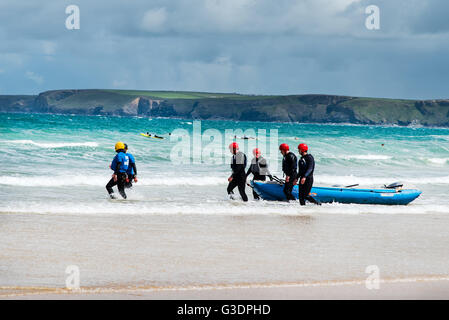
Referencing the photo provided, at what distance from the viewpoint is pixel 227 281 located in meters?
7.98

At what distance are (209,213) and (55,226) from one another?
12.5 ft

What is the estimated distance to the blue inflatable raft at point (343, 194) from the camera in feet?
54.1

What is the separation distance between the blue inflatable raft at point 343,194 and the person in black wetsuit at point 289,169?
392mm

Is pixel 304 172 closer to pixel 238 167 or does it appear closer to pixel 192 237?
pixel 238 167

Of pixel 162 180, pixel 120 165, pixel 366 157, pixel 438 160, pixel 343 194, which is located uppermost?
pixel 366 157

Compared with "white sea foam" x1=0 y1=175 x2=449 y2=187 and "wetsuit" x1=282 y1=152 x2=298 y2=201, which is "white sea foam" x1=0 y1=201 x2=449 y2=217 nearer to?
"wetsuit" x1=282 y1=152 x2=298 y2=201

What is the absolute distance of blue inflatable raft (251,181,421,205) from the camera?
1648 cm

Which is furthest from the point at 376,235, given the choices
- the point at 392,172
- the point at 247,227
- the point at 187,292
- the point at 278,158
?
the point at 278,158

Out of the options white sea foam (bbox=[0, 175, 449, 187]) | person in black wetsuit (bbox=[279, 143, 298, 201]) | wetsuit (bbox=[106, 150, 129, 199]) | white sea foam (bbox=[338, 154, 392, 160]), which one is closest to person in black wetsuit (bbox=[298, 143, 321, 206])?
person in black wetsuit (bbox=[279, 143, 298, 201])

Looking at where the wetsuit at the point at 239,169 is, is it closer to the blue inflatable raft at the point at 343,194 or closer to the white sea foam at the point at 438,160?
the blue inflatable raft at the point at 343,194

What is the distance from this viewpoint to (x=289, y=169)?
626 inches

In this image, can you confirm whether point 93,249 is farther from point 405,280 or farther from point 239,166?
point 239,166

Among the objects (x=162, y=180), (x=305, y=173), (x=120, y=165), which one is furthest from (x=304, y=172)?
(x=162, y=180)

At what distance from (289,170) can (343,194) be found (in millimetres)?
1758
